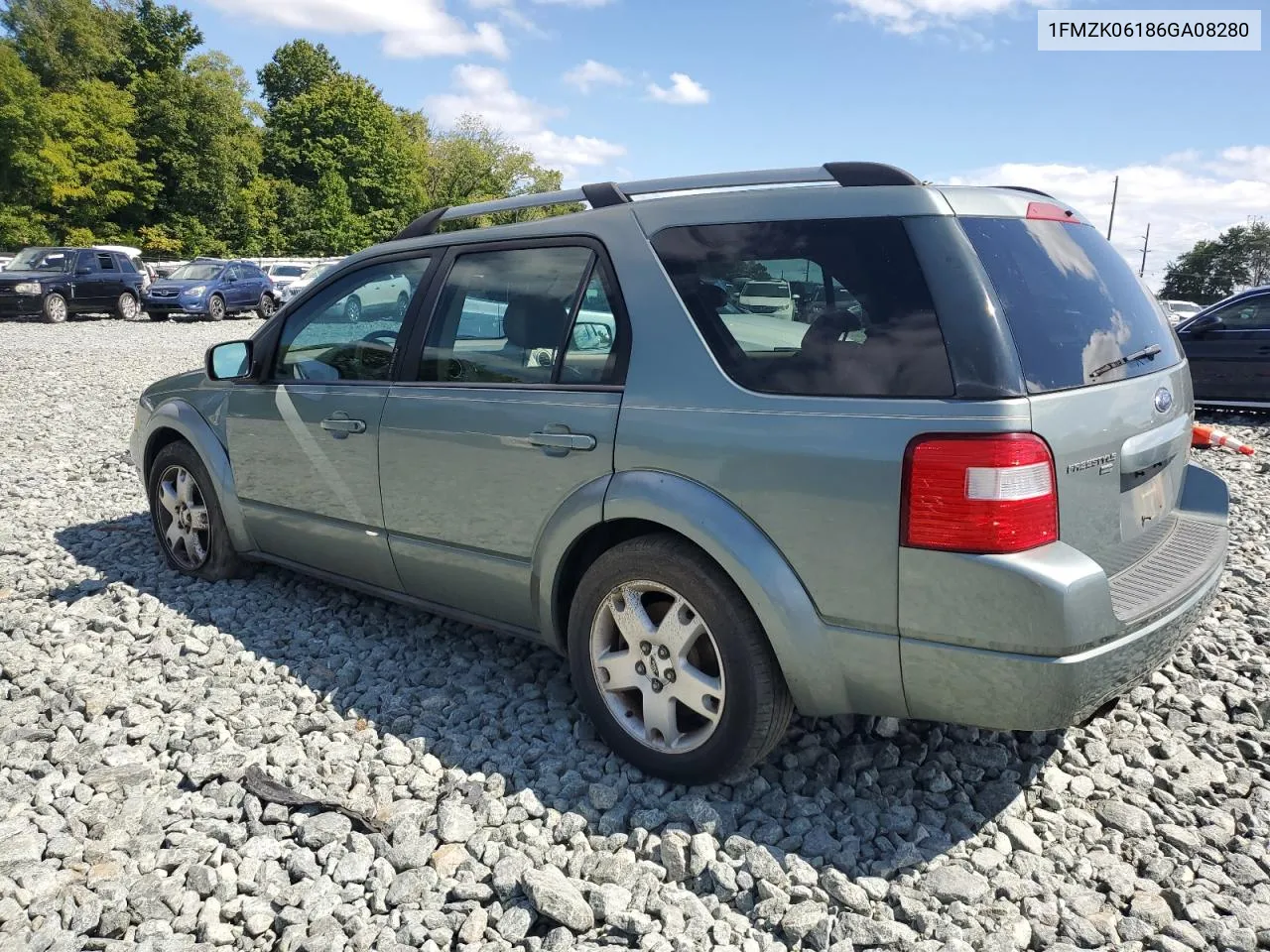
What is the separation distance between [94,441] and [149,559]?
4.51 m

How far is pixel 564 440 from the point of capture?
316 cm

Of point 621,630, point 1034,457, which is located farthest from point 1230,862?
point 621,630

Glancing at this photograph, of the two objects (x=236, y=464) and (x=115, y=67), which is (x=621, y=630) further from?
(x=115, y=67)

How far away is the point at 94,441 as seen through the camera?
9.11 metres

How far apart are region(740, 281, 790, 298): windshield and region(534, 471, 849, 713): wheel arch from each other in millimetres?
611

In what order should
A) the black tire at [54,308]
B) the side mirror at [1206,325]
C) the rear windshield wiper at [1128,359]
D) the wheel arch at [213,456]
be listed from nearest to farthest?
1. the rear windshield wiper at [1128,359]
2. the wheel arch at [213,456]
3. the side mirror at [1206,325]
4. the black tire at [54,308]

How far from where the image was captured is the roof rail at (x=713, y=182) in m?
2.74

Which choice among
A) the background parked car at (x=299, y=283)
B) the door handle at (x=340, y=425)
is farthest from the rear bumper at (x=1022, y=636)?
the background parked car at (x=299, y=283)

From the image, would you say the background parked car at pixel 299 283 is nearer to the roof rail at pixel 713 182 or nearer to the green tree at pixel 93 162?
the green tree at pixel 93 162

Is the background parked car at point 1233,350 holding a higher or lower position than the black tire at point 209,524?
higher

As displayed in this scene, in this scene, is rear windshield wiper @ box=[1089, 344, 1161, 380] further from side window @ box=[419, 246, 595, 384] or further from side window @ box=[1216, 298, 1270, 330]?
side window @ box=[1216, 298, 1270, 330]

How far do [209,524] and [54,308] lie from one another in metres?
21.6

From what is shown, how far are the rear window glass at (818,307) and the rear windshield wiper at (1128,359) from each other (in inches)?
21.0

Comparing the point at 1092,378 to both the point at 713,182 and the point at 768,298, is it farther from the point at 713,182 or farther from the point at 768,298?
the point at 713,182
